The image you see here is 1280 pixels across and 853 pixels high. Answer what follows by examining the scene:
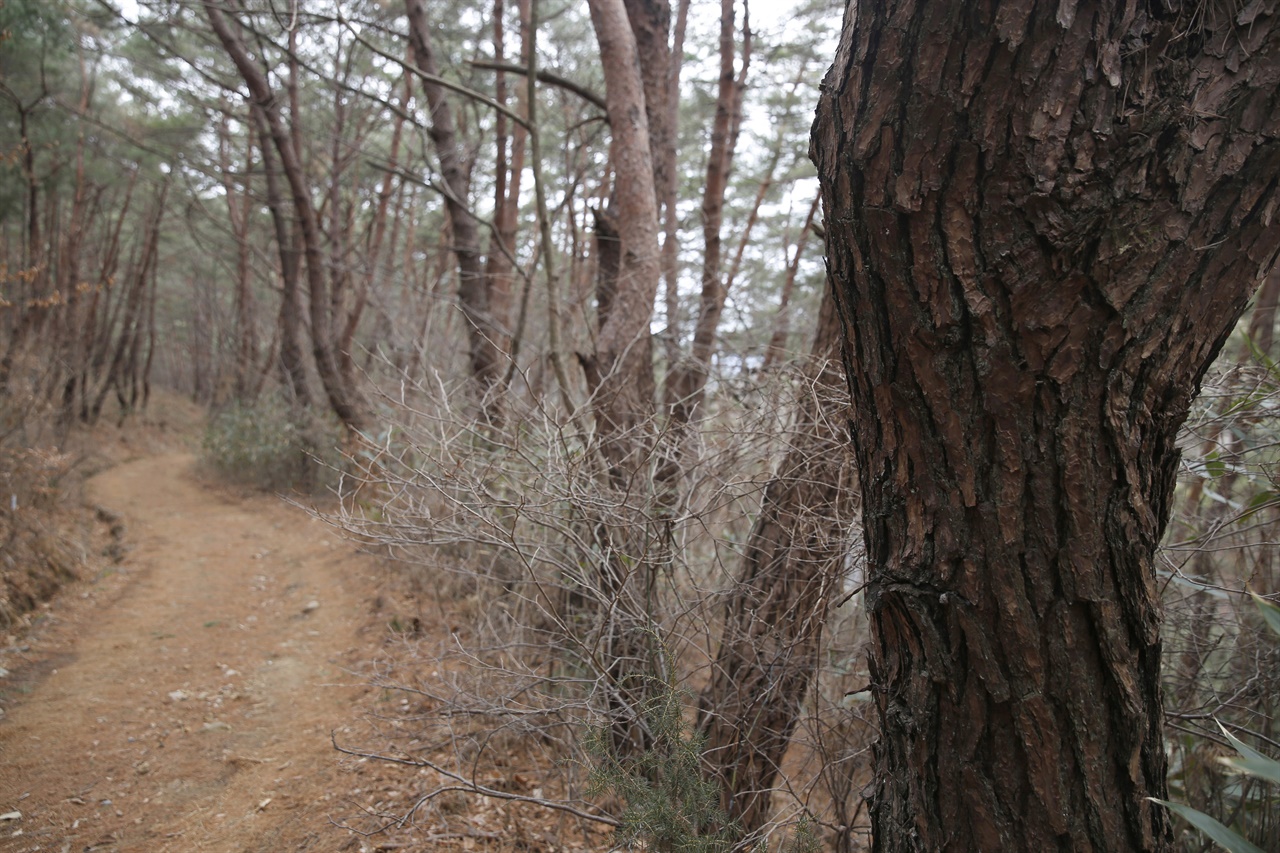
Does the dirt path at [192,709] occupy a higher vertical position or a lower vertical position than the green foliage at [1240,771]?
lower

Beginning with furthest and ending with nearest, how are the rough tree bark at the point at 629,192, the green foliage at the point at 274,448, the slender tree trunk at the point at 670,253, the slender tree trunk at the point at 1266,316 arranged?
1. the green foliage at the point at 274,448
2. the slender tree trunk at the point at 670,253
3. the rough tree bark at the point at 629,192
4. the slender tree trunk at the point at 1266,316

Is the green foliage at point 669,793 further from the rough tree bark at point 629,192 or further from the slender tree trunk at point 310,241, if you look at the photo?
the slender tree trunk at point 310,241

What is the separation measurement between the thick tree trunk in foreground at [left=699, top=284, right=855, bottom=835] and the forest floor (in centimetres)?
77

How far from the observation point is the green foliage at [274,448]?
9656mm

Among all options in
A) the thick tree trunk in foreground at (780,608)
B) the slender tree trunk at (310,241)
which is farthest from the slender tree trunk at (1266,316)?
the slender tree trunk at (310,241)

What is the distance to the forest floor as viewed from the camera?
2.81 metres

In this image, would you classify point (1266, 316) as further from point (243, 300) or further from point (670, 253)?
point (243, 300)

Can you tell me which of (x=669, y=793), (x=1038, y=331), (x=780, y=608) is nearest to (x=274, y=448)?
(x=780, y=608)

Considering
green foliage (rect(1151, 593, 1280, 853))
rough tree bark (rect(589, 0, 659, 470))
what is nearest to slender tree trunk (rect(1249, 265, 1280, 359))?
green foliage (rect(1151, 593, 1280, 853))

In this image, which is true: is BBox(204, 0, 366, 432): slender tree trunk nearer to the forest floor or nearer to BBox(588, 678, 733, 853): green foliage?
the forest floor

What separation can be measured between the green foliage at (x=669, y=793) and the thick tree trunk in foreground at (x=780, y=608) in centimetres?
42

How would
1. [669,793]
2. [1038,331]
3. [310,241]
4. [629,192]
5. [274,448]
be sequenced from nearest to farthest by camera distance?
1. [1038,331]
2. [669,793]
3. [629,192]
4. [310,241]
5. [274,448]

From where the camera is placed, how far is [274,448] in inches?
389

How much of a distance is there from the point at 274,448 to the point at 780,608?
888 cm
